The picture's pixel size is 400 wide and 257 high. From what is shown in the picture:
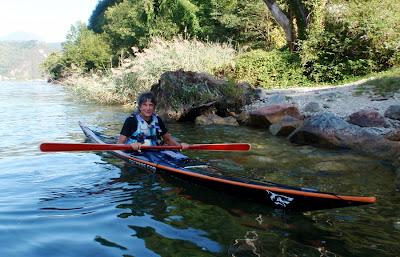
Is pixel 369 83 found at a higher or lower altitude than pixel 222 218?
higher

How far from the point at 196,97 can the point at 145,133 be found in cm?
550

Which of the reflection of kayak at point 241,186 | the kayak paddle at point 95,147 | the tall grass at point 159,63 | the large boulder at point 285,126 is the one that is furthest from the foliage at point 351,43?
the reflection of kayak at point 241,186

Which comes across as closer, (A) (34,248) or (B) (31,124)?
(A) (34,248)

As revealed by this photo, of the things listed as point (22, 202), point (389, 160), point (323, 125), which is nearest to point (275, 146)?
point (323, 125)

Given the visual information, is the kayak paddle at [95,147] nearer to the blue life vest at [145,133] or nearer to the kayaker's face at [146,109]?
the blue life vest at [145,133]

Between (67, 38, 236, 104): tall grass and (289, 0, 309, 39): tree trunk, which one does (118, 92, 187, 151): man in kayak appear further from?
(289, 0, 309, 39): tree trunk

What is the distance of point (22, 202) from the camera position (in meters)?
4.53

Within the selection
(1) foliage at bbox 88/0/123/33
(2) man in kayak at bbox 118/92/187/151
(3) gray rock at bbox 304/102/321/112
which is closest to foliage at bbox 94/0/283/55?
(3) gray rock at bbox 304/102/321/112

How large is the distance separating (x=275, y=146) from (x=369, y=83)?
16.8 ft

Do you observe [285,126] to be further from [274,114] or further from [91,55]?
[91,55]

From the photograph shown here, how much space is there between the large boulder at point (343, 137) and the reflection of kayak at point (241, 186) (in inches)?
114

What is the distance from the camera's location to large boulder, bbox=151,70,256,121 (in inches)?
445

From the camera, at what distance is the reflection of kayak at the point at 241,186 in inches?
141

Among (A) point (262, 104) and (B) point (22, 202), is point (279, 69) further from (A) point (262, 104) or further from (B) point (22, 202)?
(B) point (22, 202)
